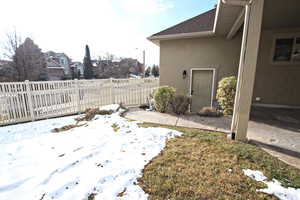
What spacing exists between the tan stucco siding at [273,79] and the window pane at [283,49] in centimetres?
27

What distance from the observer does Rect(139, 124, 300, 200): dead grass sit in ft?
6.19

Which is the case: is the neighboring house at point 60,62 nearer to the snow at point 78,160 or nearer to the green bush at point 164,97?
the snow at point 78,160

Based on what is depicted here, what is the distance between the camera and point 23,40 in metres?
13.5

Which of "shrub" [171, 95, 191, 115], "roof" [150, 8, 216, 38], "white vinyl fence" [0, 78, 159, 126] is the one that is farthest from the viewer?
"roof" [150, 8, 216, 38]

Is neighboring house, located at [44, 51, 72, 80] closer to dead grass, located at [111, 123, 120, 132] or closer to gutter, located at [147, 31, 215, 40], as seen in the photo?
gutter, located at [147, 31, 215, 40]

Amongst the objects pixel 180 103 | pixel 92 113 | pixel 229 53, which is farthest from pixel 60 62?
pixel 229 53

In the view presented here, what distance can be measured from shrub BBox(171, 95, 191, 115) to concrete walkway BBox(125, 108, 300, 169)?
44 cm

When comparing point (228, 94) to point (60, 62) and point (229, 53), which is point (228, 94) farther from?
point (60, 62)

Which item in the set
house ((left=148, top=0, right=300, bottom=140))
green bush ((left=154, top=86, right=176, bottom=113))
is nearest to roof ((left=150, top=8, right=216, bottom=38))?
house ((left=148, top=0, right=300, bottom=140))

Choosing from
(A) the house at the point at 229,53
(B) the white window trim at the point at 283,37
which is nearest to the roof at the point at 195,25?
(A) the house at the point at 229,53

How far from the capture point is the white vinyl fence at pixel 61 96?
516cm

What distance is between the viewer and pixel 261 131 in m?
3.69

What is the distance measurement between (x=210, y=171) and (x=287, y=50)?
713cm

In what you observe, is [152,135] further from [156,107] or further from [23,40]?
[23,40]
